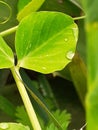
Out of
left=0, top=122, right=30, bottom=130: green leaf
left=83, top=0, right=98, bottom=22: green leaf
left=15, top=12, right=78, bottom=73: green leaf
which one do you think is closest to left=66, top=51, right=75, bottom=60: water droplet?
left=15, top=12, right=78, bottom=73: green leaf

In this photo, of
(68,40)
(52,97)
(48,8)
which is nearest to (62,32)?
(68,40)

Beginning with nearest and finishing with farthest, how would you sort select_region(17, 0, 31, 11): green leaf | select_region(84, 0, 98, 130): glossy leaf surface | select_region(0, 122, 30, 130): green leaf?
select_region(84, 0, 98, 130): glossy leaf surface < select_region(0, 122, 30, 130): green leaf < select_region(17, 0, 31, 11): green leaf

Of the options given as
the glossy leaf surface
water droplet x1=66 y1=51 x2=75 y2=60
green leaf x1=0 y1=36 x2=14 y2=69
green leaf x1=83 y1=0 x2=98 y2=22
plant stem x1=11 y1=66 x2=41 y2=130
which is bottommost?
plant stem x1=11 y1=66 x2=41 y2=130

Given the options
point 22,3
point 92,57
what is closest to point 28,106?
point 22,3

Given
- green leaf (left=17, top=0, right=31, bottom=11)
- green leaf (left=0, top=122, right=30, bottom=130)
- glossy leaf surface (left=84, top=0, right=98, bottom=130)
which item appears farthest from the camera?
green leaf (left=17, top=0, right=31, bottom=11)

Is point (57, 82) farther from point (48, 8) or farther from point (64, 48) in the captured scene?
point (64, 48)

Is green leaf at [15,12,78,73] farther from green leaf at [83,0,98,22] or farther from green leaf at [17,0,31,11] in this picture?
green leaf at [83,0,98,22]

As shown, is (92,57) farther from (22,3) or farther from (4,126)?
(22,3)

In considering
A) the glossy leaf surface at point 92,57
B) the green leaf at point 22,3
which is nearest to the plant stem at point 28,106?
the green leaf at point 22,3

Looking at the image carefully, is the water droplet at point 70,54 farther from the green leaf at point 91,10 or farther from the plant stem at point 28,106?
the green leaf at point 91,10
